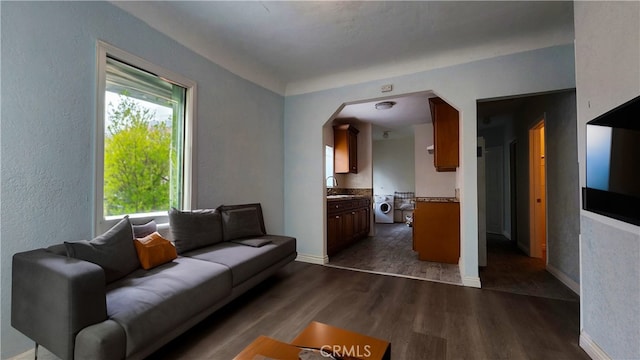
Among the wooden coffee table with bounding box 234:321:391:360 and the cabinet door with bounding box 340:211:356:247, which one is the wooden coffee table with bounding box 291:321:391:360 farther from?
the cabinet door with bounding box 340:211:356:247

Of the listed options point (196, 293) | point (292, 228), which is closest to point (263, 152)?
point (292, 228)

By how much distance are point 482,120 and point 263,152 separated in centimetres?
468

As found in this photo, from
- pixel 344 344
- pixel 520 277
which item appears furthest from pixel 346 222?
pixel 344 344

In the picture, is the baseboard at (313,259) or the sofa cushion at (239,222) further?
the baseboard at (313,259)

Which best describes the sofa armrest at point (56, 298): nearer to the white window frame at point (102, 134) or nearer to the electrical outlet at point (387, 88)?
the white window frame at point (102, 134)

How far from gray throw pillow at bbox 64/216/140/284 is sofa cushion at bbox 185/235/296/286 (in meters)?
0.53

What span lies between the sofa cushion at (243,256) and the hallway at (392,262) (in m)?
1.21

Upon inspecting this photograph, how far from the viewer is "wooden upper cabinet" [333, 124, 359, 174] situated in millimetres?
5805

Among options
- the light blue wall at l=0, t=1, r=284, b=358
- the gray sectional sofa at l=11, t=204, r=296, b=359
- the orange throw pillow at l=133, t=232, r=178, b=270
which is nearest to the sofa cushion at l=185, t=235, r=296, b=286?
the gray sectional sofa at l=11, t=204, r=296, b=359

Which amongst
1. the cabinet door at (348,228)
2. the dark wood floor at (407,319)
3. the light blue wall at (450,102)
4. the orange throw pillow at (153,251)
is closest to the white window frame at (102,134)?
the orange throw pillow at (153,251)

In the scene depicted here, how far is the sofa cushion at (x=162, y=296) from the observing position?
1.46 meters

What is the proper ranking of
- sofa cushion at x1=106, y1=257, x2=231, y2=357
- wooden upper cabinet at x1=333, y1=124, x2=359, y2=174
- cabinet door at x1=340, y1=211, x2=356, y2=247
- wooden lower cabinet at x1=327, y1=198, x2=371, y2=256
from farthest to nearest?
wooden upper cabinet at x1=333, y1=124, x2=359, y2=174 < cabinet door at x1=340, y1=211, x2=356, y2=247 < wooden lower cabinet at x1=327, y1=198, x2=371, y2=256 < sofa cushion at x1=106, y1=257, x2=231, y2=357

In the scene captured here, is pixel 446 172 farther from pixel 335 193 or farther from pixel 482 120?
pixel 335 193

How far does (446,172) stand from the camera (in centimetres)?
492
